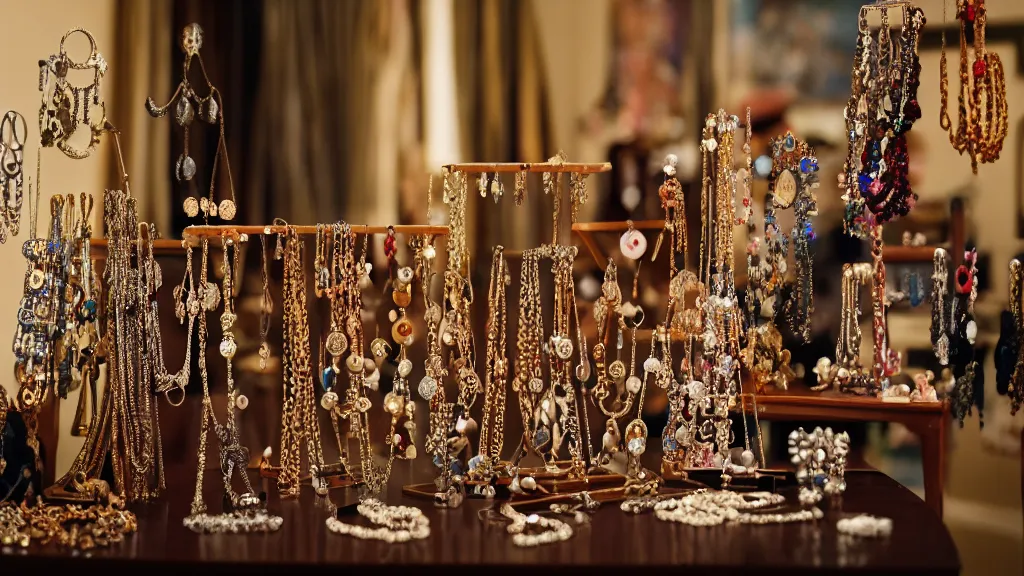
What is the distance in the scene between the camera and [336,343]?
2230 mm

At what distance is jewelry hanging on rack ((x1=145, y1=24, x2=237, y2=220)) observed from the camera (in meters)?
2.22

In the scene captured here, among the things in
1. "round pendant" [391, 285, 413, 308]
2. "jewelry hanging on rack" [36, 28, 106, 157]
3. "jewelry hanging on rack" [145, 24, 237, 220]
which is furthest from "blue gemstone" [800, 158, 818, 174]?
"jewelry hanging on rack" [36, 28, 106, 157]

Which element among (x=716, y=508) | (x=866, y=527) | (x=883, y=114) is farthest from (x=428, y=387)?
(x=883, y=114)

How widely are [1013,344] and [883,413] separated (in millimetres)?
417

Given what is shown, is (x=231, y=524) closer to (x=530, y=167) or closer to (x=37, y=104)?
(x=530, y=167)

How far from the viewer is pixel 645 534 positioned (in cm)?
191

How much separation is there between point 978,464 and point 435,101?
5.51 ft

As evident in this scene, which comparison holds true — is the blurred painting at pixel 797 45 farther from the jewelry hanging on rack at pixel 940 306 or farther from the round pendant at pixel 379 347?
the round pendant at pixel 379 347

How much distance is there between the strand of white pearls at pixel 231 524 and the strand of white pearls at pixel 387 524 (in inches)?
4.4

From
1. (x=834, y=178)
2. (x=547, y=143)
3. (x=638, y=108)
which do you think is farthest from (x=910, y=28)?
(x=547, y=143)

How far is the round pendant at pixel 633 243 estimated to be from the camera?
2.34m

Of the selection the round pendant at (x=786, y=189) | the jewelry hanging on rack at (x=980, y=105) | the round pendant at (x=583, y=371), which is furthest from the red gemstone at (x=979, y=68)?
the round pendant at (x=583, y=371)

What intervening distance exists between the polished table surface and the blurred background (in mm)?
598

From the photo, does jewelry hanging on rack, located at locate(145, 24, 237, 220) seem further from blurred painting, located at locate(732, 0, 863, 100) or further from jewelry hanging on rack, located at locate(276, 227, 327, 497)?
blurred painting, located at locate(732, 0, 863, 100)
